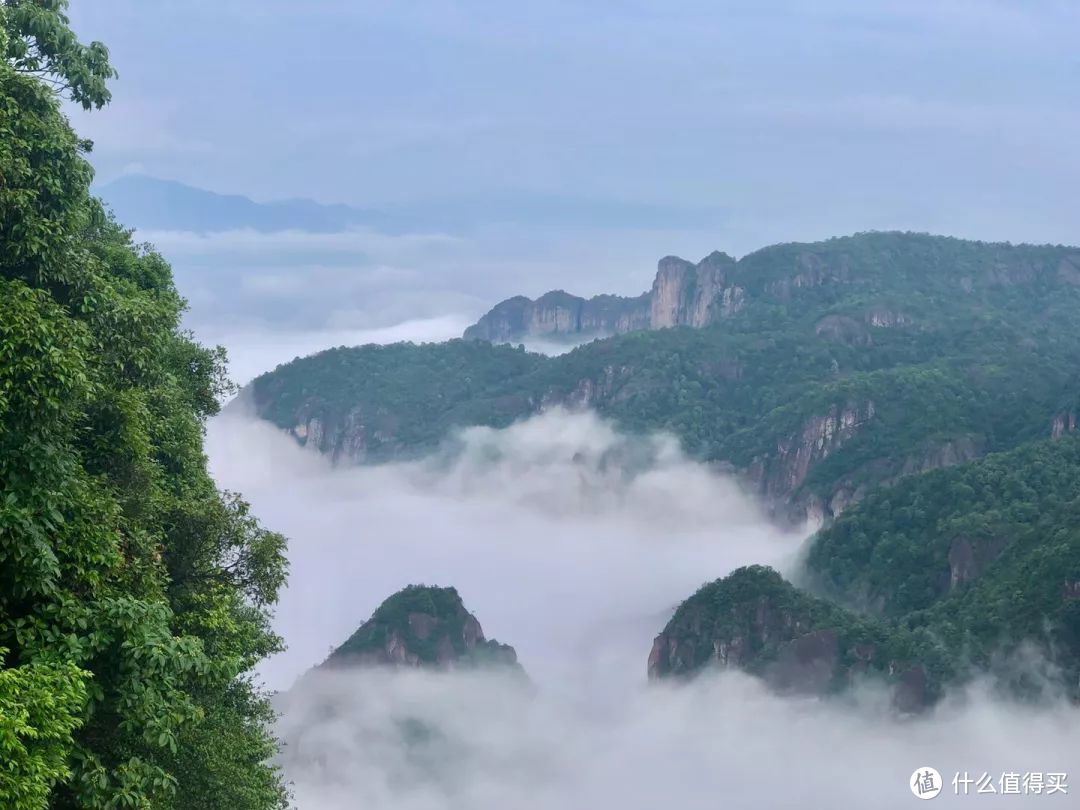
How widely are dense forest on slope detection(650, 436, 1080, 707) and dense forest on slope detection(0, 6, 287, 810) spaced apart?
2900 inches

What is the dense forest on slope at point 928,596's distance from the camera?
87.6 m

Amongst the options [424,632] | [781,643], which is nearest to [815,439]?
[424,632]

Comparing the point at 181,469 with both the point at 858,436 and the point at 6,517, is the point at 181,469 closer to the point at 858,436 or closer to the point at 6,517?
the point at 6,517

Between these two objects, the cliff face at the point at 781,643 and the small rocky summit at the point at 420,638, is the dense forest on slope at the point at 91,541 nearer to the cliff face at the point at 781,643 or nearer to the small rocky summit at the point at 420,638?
the cliff face at the point at 781,643

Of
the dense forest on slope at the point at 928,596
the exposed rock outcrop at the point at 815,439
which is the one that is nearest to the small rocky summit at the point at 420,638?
the dense forest on slope at the point at 928,596

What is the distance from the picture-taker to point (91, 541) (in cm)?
1641

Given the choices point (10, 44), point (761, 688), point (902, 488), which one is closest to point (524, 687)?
point (761, 688)

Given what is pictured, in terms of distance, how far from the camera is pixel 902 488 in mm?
132125

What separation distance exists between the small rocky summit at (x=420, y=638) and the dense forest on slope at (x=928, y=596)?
1926 cm

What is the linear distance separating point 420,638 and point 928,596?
164 feet

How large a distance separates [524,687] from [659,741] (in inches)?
732

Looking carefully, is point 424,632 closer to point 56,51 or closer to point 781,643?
point 781,643

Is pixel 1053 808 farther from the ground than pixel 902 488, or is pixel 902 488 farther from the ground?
pixel 902 488

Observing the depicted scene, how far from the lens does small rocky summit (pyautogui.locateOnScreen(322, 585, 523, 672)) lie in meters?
122
